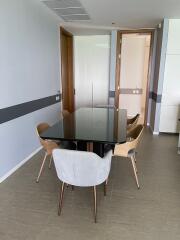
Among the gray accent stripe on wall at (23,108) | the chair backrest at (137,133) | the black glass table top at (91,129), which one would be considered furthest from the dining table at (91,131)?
the gray accent stripe on wall at (23,108)

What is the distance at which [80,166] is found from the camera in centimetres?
171

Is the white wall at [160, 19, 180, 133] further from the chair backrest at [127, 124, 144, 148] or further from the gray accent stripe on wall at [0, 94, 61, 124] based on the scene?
the gray accent stripe on wall at [0, 94, 61, 124]

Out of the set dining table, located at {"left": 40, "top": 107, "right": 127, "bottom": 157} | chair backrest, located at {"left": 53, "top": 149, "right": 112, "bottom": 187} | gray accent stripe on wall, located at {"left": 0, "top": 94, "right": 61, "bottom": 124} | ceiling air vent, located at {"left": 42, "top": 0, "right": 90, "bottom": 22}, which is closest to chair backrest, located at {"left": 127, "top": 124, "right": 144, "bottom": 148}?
dining table, located at {"left": 40, "top": 107, "right": 127, "bottom": 157}

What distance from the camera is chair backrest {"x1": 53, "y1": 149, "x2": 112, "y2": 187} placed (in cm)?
166

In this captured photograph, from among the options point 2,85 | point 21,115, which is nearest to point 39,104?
point 21,115

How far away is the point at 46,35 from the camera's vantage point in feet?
12.5

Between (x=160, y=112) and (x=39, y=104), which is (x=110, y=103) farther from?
(x=39, y=104)

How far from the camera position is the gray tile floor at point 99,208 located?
1793mm

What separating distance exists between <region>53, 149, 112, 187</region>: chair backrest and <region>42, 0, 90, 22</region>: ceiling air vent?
2.67m

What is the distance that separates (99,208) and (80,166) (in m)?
0.72

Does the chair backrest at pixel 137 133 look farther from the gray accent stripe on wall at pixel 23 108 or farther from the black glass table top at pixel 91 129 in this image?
the gray accent stripe on wall at pixel 23 108

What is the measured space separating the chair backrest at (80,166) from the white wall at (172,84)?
3.17 m

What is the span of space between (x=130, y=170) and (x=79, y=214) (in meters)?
1.20

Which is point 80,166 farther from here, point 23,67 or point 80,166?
point 23,67
